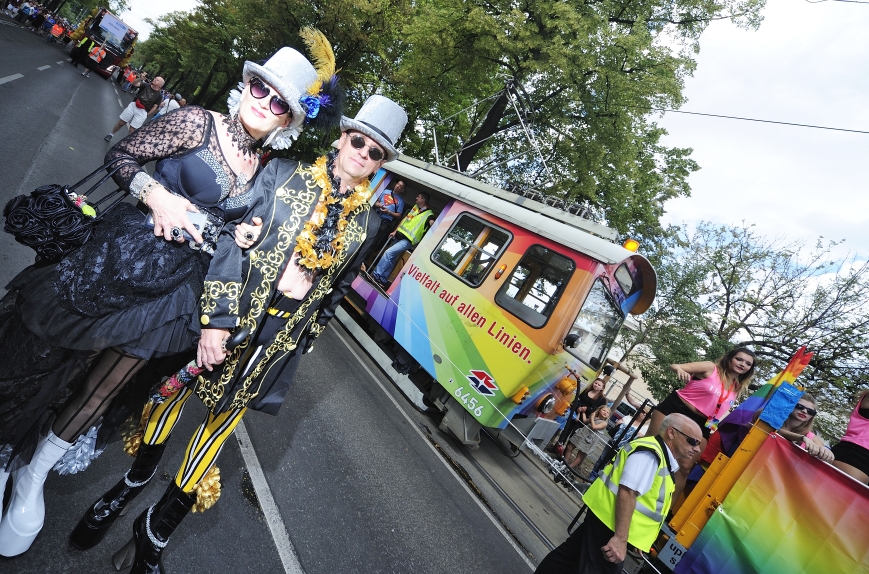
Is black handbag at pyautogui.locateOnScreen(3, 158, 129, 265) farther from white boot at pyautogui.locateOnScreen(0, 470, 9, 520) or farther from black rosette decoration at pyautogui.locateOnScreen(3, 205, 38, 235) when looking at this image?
white boot at pyautogui.locateOnScreen(0, 470, 9, 520)

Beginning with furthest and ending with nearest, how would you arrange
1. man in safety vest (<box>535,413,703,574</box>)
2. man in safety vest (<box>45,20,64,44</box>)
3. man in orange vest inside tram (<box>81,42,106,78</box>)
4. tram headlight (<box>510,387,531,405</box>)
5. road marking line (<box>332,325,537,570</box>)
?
man in safety vest (<box>45,20,64,44</box>), man in orange vest inside tram (<box>81,42,106,78</box>), tram headlight (<box>510,387,531,405</box>), road marking line (<box>332,325,537,570</box>), man in safety vest (<box>535,413,703,574</box>)

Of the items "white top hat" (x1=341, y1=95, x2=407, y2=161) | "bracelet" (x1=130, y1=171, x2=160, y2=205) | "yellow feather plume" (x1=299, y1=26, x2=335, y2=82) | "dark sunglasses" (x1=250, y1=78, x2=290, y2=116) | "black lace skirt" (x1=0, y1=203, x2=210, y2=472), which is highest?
"yellow feather plume" (x1=299, y1=26, x2=335, y2=82)

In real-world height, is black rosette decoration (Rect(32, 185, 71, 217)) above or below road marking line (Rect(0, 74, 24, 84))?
above

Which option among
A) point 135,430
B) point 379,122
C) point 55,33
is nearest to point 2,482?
point 135,430

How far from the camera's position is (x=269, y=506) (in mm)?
3064

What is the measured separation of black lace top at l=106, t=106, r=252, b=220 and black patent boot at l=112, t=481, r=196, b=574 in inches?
53.2

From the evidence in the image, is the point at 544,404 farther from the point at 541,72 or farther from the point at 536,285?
the point at 541,72

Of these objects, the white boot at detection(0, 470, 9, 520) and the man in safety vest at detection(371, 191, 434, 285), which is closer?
the white boot at detection(0, 470, 9, 520)

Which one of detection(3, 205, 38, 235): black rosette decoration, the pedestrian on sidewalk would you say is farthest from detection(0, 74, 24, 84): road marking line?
detection(3, 205, 38, 235): black rosette decoration

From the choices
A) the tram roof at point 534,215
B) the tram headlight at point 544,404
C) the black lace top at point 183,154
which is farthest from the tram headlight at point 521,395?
the black lace top at point 183,154

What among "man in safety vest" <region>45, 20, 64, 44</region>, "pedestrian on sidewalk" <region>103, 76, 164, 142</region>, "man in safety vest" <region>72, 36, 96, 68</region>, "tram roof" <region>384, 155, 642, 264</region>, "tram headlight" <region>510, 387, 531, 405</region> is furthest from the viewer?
"man in safety vest" <region>45, 20, 64, 44</region>

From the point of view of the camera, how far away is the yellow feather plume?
2.31 m

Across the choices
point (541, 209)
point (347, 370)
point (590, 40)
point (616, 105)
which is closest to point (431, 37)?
point (590, 40)

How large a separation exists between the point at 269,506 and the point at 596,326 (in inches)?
174
